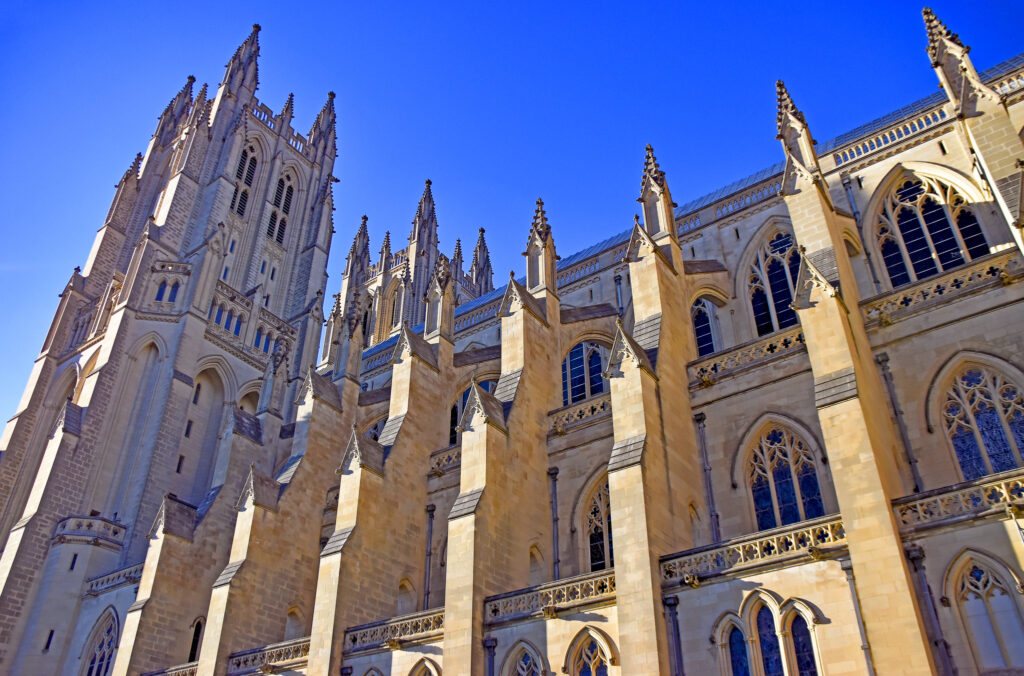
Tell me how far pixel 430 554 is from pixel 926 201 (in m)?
15.0

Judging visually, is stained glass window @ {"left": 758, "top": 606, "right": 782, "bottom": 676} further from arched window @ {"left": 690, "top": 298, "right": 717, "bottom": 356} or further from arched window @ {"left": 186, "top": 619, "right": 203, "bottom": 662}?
arched window @ {"left": 186, "top": 619, "right": 203, "bottom": 662}

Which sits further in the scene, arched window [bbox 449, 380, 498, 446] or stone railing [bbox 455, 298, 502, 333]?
stone railing [bbox 455, 298, 502, 333]

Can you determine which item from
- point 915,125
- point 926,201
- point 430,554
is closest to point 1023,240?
point 926,201

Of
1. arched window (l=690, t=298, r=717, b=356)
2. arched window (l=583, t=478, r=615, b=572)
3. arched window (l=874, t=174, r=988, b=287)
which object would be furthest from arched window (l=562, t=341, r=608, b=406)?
arched window (l=874, t=174, r=988, b=287)

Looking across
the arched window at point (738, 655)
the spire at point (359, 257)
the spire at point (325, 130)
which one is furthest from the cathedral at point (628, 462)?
the spire at point (325, 130)

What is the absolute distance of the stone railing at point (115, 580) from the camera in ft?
80.5

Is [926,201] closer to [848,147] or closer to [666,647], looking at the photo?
[848,147]

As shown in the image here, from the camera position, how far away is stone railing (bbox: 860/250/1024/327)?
47.3 ft

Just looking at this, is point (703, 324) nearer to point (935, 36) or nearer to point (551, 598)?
point (935, 36)

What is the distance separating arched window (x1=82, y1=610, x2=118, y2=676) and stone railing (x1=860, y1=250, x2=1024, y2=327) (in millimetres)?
22697

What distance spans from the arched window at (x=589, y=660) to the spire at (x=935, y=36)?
49.2ft

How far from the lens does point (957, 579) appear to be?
1048 cm

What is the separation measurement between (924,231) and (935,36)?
14.7 ft

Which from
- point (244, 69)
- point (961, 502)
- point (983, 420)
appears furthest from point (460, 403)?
point (244, 69)
